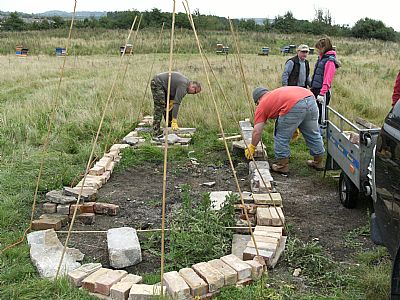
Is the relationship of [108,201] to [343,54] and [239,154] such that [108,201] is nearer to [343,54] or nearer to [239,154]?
[239,154]

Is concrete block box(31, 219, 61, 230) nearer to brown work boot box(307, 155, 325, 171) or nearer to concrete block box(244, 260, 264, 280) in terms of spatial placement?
concrete block box(244, 260, 264, 280)

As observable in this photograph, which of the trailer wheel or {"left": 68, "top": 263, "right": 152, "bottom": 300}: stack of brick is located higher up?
the trailer wheel

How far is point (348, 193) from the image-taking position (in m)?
4.86

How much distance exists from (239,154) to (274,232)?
2942mm

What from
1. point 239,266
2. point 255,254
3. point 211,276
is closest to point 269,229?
point 255,254

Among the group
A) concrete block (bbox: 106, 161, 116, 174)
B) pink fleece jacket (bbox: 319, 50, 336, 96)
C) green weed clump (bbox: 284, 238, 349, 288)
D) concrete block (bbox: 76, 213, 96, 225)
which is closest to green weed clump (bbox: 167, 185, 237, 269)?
green weed clump (bbox: 284, 238, 349, 288)

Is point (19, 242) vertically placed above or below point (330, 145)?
below

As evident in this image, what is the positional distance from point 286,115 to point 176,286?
3.27m

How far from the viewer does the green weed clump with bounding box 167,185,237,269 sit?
3.75 m

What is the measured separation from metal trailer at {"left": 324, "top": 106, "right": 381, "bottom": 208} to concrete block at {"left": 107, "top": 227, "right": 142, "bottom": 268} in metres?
2.12

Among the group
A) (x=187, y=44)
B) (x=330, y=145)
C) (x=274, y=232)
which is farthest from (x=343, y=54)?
(x=274, y=232)

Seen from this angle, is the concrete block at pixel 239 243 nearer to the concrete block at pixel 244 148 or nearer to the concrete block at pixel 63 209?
the concrete block at pixel 63 209

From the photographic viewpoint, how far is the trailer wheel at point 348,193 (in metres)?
4.83

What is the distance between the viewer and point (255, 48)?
29.0 m
